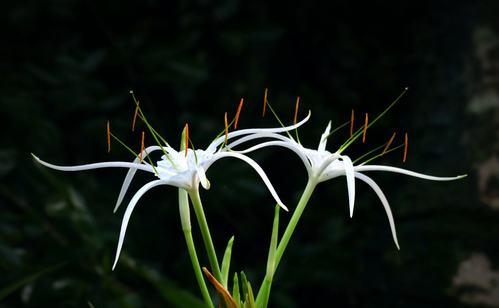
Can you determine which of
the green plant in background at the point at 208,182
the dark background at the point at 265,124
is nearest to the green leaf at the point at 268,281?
the green plant in background at the point at 208,182

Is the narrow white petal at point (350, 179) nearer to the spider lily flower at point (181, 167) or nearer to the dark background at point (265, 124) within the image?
the spider lily flower at point (181, 167)

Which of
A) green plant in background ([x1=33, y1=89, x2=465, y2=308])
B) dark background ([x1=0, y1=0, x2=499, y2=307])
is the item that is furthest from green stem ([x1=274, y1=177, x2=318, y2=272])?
dark background ([x1=0, y1=0, x2=499, y2=307])

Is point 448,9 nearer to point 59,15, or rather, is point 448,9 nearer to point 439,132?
point 439,132

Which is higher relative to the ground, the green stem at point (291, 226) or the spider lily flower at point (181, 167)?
the green stem at point (291, 226)

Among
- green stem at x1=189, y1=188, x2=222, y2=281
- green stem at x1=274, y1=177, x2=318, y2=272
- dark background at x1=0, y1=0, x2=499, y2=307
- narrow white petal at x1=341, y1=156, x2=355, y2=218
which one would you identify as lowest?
green stem at x1=189, y1=188, x2=222, y2=281

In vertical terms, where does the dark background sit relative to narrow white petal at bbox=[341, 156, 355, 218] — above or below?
above

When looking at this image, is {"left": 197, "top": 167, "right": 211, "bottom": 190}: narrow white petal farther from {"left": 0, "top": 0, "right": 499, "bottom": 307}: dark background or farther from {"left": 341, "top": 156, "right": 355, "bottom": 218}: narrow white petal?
{"left": 0, "top": 0, "right": 499, "bottom": 307}: dark background

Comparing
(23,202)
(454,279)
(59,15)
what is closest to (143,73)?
(59,15)

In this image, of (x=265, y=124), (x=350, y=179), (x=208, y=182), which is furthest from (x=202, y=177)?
(x=265, y=124)

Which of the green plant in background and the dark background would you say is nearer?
the green plant in background
